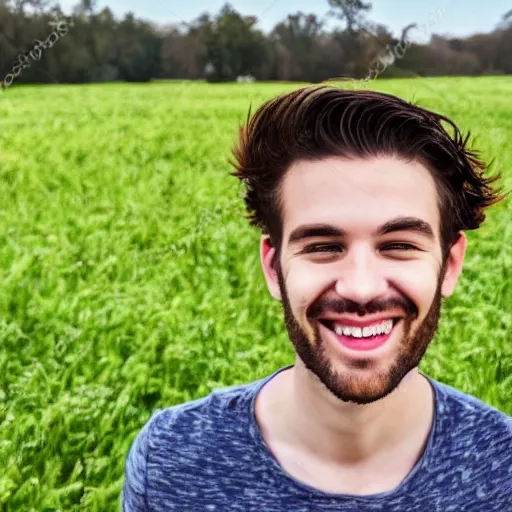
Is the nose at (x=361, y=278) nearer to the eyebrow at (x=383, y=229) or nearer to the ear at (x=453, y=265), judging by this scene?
the eyebrow at (x=383, y=229)

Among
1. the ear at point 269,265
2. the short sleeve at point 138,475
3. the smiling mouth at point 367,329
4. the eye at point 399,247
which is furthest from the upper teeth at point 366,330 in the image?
the short sleeve at point 138,475

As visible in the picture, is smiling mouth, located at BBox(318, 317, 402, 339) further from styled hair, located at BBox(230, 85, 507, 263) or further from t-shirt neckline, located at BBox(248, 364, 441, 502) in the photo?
t-shirt neckline, located at BBox(248, 364, 441, 502)

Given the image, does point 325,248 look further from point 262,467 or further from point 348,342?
point 262,467

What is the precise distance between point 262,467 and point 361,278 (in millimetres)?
467

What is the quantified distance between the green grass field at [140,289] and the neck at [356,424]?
0.51m

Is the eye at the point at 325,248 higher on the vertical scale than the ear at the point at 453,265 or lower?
higher

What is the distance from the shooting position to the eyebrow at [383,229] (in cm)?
137

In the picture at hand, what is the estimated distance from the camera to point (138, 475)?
5.65ft

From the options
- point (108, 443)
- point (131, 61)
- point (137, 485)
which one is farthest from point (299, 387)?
point (108, 443)

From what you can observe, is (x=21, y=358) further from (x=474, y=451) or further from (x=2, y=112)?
(x=2, y=112)

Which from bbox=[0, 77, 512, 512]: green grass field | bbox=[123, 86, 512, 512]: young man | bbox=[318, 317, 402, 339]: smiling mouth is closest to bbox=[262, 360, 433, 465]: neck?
bbox=[123, 86, 512, 512]: young man

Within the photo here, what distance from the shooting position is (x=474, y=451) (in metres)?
1.64

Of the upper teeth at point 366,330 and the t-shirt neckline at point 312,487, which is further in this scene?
the t-shirt neckline at point 312,487

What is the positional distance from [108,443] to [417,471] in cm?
139
